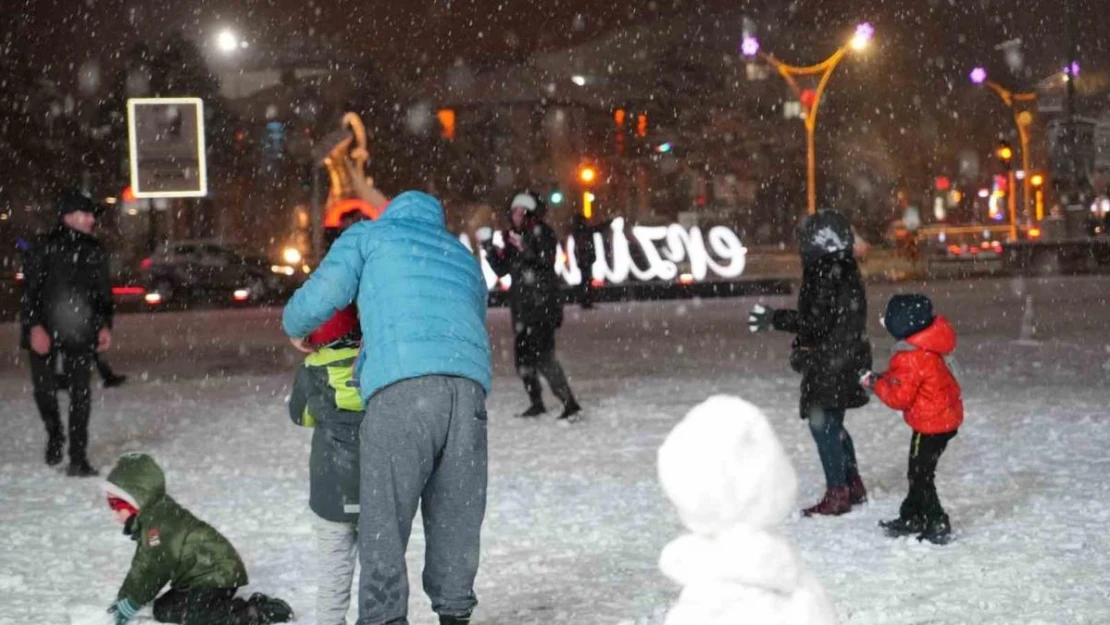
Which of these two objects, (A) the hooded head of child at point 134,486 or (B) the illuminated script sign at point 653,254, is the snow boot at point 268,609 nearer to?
(A) the hooded head of child at point 134,486

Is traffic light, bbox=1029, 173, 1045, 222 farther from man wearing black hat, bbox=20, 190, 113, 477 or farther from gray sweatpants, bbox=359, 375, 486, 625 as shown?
gray sweatpants, bbox=359, 375, 486, 625

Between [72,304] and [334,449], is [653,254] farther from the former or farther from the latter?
[334,449]


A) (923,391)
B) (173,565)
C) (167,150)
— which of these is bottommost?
(173,565)

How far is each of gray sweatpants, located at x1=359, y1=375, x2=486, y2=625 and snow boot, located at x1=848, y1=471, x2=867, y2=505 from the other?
3392mm

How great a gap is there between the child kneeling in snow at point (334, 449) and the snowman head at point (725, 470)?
2571 mm

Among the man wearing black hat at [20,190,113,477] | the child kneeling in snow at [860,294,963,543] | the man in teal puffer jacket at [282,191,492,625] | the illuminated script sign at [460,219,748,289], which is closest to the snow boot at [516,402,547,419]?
the man wearing black hat at [20,190,113,477]

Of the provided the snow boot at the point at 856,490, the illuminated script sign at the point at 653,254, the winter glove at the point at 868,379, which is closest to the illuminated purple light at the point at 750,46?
the illuminated script sign at the point at 653,254

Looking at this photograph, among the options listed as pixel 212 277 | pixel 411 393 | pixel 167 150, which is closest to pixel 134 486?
pixel 411 393

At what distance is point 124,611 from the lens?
19.4 feet

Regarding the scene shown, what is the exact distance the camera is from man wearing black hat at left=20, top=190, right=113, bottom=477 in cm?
978

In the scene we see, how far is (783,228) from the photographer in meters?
69.1

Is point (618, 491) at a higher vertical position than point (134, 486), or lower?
lower

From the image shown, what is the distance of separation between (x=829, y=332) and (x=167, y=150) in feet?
50.3

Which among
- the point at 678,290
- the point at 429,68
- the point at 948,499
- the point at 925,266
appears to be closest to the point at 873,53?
the point at 429,68
